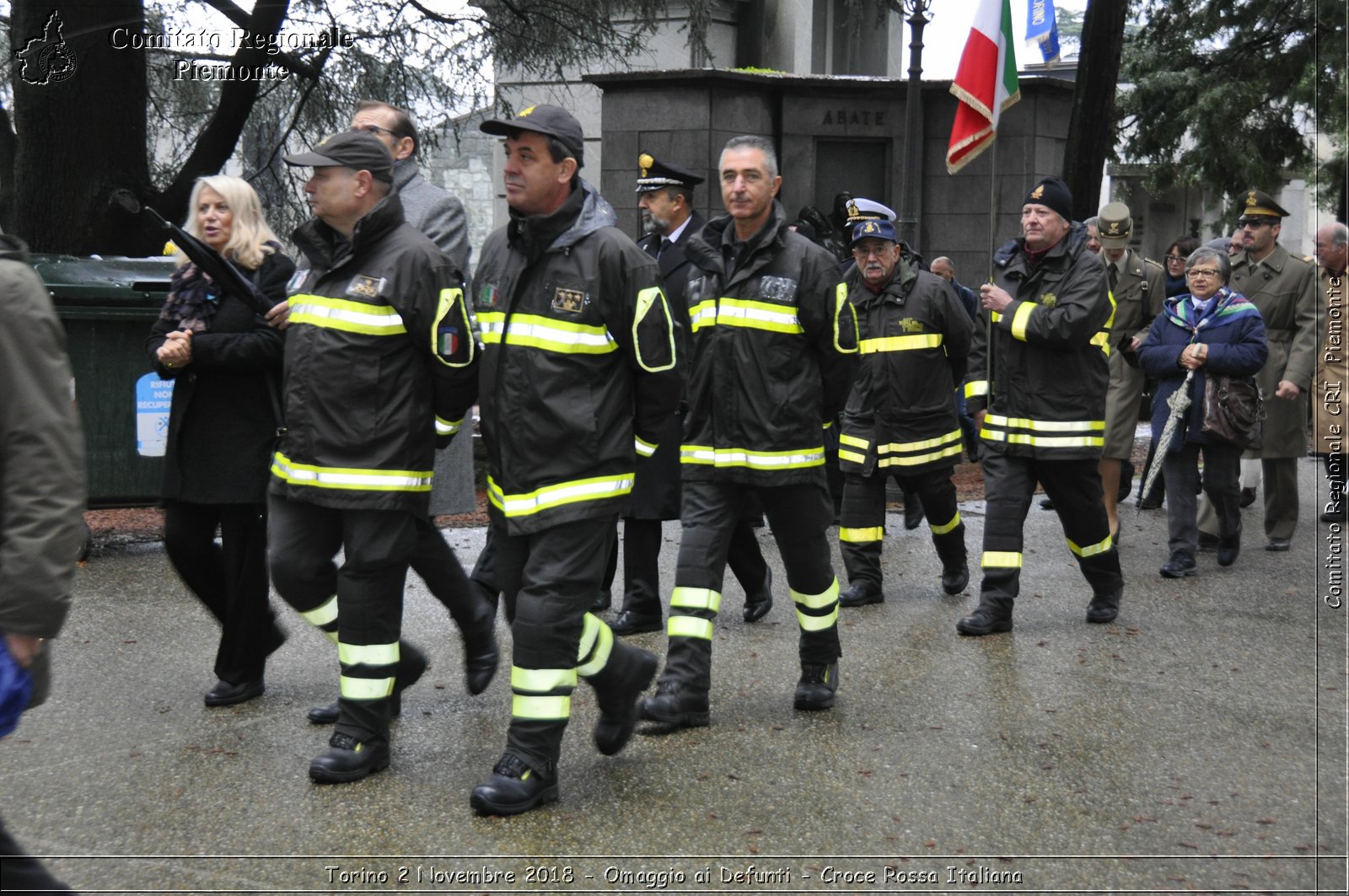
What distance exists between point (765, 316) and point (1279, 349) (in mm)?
5566

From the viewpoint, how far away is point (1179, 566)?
8.59 m

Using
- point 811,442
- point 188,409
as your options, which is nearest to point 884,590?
point 811,442

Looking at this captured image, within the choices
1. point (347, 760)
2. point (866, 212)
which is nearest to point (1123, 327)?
point (866, 212)

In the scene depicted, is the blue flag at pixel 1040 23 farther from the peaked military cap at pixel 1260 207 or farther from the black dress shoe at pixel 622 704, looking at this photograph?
the black dress shoe at pixel 622 704

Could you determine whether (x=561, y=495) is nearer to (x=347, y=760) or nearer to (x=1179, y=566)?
(x=347, y=760)

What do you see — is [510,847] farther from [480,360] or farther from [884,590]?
[884,590]

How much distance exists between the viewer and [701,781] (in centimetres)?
489

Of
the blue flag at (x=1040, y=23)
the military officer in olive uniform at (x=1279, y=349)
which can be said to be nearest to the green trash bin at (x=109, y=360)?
the military officer in olive uniform at (x=1279, y=349)

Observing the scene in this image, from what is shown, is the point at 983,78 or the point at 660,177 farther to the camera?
the point at 983,78

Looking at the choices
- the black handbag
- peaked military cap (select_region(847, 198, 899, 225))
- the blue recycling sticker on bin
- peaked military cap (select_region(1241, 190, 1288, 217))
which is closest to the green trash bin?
the blue recycling sticker on bin

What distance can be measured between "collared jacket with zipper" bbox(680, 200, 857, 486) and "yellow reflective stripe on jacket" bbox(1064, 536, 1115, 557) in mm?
2185

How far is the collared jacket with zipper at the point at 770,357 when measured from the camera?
18.3ft

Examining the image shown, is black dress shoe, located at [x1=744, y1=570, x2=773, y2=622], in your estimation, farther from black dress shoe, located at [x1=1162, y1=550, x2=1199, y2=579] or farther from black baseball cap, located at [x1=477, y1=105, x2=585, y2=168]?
black baseball cap, located at [x1=477, y1=105, x2=585, y2=168]

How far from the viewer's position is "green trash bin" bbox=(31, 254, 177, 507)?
29.0ft
